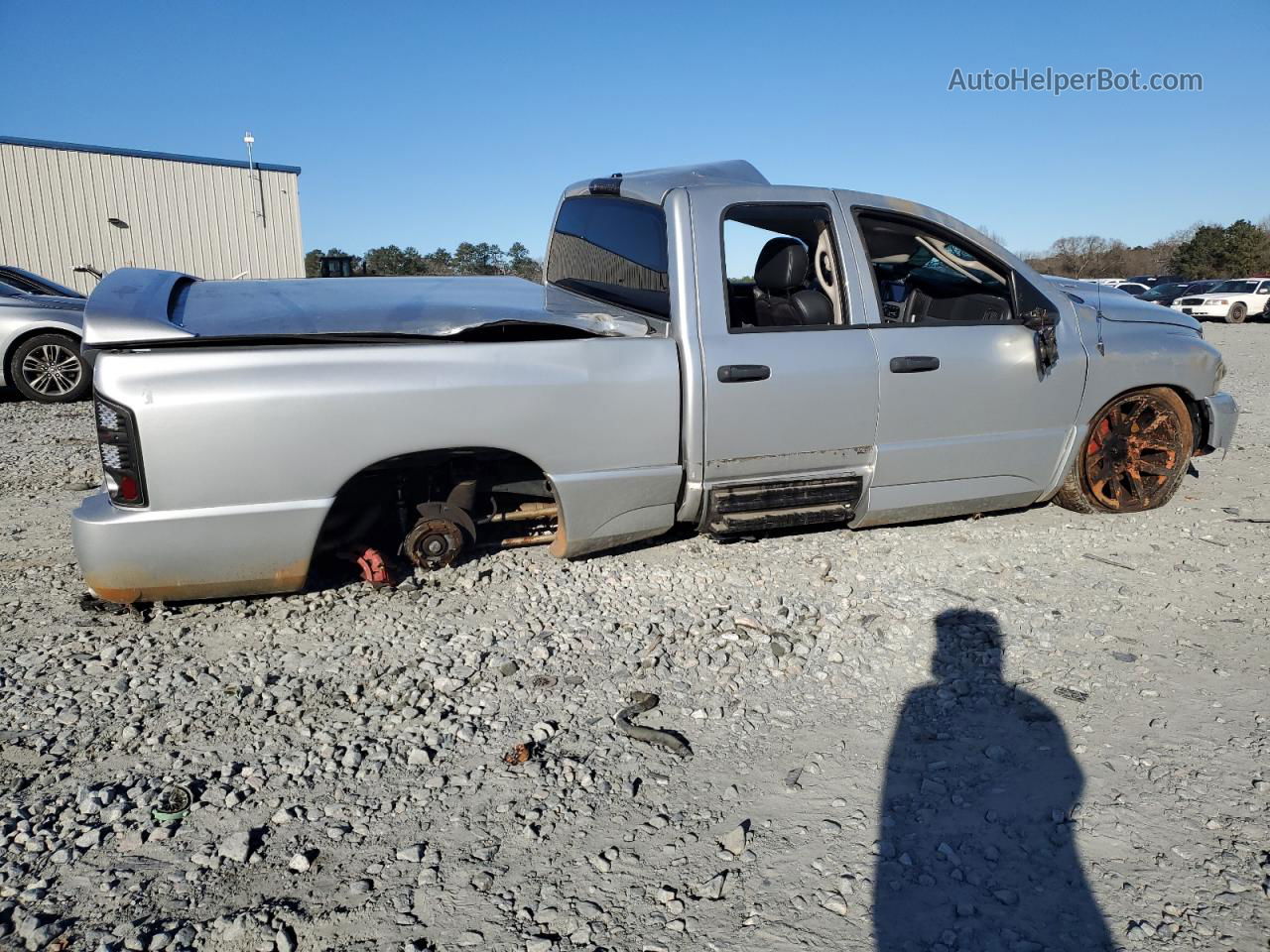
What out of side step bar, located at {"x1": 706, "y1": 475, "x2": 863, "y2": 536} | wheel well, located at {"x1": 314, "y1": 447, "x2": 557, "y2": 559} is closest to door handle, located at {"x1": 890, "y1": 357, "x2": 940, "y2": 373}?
side step bar, located at {"x1": 706, "y1": 475, "x2": 863, "y2": 536}

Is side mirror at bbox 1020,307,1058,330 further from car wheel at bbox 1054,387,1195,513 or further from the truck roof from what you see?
the truck roof

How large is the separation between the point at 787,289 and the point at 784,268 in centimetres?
11

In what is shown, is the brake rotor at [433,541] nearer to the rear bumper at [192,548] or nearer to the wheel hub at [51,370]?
the rear bumper at [192,548]

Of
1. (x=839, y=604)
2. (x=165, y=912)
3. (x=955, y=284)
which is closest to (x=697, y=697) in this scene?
(x=839, y=604)

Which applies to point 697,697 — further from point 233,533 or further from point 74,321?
point 74,321

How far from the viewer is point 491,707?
118 inches

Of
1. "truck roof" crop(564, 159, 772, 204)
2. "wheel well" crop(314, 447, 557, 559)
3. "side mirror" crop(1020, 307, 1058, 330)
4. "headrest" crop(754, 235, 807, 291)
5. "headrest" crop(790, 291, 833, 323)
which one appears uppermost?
"truck roof" crop(564, 159, 772, 204)

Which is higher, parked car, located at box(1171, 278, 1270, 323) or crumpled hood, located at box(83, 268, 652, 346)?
parked car, located at box(1171, 278, 1270, 323)

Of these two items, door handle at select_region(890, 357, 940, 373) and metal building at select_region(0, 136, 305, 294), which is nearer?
door handle at select_region(890, 357, 940, 373)

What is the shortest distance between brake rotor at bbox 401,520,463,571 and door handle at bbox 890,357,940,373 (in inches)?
85.7

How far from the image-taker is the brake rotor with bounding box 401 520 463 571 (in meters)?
3.79

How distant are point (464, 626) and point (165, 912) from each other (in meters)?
1.64

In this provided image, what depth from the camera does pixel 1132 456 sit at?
4.95 m

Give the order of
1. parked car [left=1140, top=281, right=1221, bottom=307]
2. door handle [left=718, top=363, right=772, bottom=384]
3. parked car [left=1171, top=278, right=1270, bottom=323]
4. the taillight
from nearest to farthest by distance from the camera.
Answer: the taillight, door handle [left=718, top=363, right=772, bottom=384], parked car [left=1171, top=278, right=1270, bottom=323], parked car [left=1140, top=281, right=1221, bottom=307]
